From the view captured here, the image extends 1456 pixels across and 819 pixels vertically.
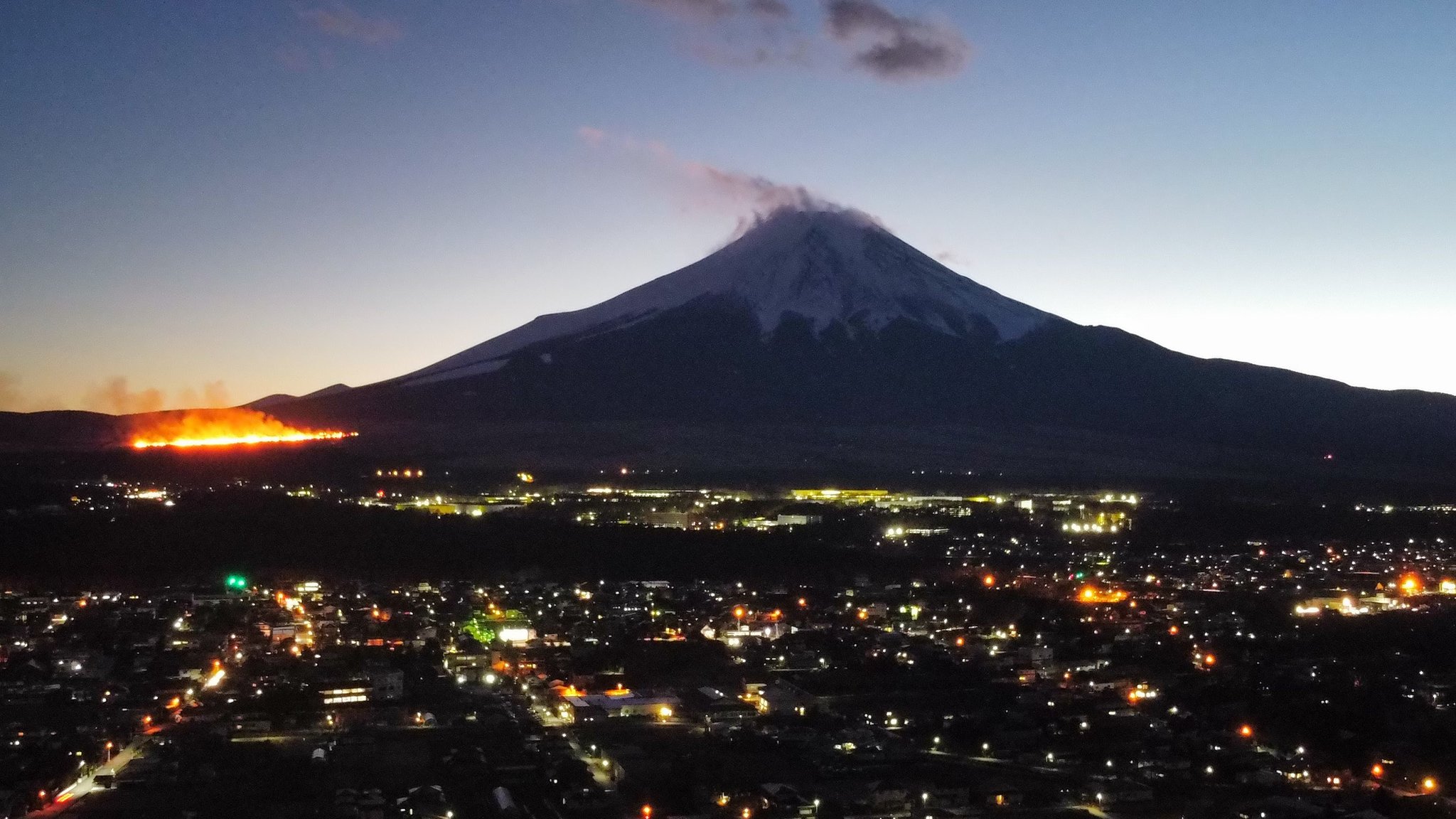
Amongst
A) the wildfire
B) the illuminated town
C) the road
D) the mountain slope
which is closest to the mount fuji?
the mountain slope

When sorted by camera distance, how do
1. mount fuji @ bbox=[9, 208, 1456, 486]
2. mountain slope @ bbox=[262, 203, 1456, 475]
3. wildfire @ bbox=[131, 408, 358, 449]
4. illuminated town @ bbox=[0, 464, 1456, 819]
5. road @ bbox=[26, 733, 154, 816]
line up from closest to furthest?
road @ bbox=[26, 733, 154, 816] < illuminated town @ bbox=[0, 464, 1456, 819] < wildfire @ bbox=[131, 408, 358, 449] < mount fuji @ bbox=[9, 208, 1456, 486] < mountain slope @ bbox=[262, 203, 1456, 475]

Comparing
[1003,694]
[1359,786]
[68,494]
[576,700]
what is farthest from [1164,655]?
[68,494]

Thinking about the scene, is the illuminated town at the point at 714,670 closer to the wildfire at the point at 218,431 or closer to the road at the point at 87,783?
the road at the point at 87,783

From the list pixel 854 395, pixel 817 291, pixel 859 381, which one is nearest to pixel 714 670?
pixel 854 395

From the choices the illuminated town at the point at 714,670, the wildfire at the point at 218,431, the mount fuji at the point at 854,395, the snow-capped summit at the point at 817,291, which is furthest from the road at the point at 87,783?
the snow-capped summit at the point at 817,291

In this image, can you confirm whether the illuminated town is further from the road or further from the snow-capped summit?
the snow-capped summit

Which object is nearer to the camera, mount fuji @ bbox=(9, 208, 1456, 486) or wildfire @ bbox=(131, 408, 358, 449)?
wildfire @ bbox=(131, 408, 358, 449)

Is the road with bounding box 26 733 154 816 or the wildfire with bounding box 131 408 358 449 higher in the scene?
the wildfire with bounding box 131 408 358 449
